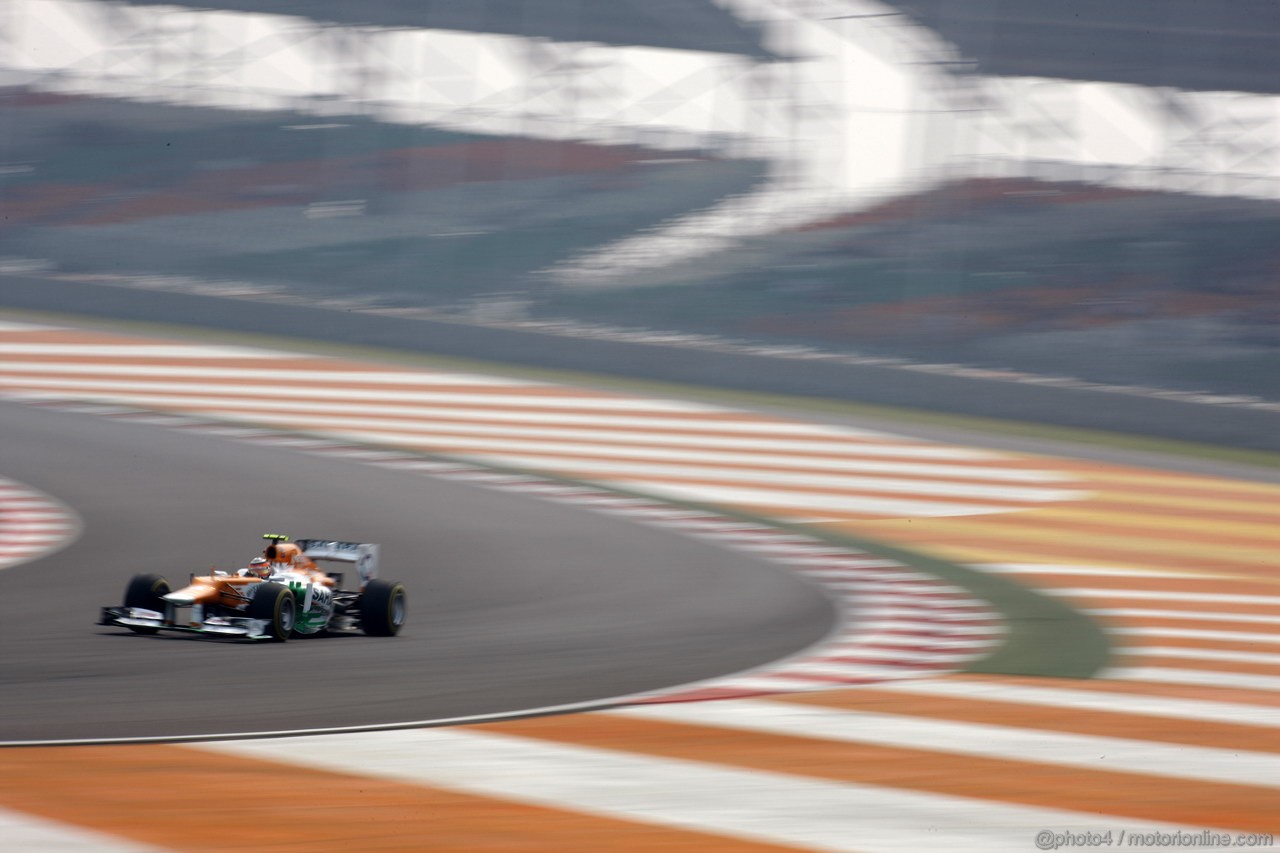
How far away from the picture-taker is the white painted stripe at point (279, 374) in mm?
18562

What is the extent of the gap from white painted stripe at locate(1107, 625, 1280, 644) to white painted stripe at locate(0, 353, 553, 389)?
1062cm

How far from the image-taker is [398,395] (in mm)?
18359

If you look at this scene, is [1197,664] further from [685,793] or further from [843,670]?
[685,793]

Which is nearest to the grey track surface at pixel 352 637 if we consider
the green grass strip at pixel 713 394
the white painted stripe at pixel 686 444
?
the white painted stripe at pixel 686 444

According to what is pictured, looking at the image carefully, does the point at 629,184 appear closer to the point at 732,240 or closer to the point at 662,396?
the point at 732,240

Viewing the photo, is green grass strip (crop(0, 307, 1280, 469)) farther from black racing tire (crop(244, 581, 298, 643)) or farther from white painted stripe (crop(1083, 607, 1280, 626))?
black racing tire (crop(244, 581, 298, 643))

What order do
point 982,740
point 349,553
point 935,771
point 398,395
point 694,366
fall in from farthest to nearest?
point 694,366, point 398,395, point 349,553, point 982,740, point 935,771

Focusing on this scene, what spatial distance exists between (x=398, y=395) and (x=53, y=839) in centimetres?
1390

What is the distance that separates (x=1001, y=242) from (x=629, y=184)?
6.66 meters

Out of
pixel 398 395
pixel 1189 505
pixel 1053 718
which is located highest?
pixel 1053 718

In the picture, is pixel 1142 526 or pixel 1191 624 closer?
pixel 1191 624

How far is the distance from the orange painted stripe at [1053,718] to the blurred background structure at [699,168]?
13.6 m

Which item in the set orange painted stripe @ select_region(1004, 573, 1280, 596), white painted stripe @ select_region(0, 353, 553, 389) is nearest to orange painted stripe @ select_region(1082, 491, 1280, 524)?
orange painted stripe @ select_region(1004, 573, 1280, 596)

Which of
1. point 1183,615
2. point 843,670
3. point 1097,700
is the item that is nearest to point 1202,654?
point 1183,615
